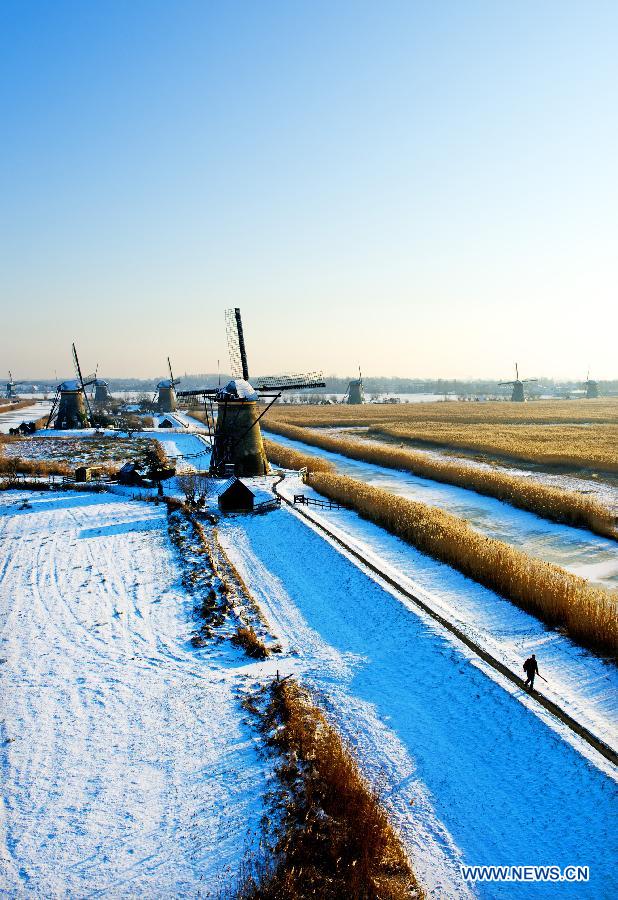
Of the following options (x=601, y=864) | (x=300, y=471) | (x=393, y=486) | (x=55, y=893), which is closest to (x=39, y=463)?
(x=300, y=471)

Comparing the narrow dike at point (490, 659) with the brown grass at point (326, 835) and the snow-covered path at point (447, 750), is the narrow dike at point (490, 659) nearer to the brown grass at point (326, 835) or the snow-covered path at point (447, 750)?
the snow-covered path at point (447, 750)

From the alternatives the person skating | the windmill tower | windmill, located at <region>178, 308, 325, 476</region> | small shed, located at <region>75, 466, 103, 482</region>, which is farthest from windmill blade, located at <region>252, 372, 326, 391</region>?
the windmill tower

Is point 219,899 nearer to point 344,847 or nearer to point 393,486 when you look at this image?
point 344,847

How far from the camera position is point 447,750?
8609 millimetres

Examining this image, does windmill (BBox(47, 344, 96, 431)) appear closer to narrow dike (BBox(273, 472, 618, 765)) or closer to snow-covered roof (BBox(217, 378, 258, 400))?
snow-covered roof (BBox(217, 378, 258, 400))

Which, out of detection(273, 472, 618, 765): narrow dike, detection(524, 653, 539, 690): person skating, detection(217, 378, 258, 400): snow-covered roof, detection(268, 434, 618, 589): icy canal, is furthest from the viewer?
detection(217, 378, 258, 400): snow-covered roof

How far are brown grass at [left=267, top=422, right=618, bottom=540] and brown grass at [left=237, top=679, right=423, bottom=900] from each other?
674 inches

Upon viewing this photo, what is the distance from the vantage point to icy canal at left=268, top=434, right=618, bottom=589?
17672mm

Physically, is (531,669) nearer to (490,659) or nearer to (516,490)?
(490,659)

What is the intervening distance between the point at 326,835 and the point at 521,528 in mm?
17857

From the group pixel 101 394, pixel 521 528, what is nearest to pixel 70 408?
pixel 521 528

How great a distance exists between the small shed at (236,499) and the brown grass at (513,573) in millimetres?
5162

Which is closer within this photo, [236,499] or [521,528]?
[521,528]

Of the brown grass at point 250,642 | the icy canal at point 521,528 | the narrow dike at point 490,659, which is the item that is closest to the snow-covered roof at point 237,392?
the icy canal at point 521,528
